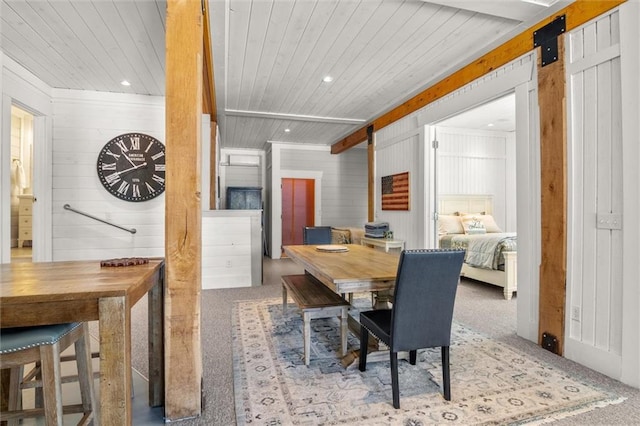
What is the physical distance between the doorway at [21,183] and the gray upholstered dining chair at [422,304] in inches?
285

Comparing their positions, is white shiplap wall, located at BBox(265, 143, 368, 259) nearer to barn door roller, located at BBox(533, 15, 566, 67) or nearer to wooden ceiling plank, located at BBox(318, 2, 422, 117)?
wooden ceiling plank, located at BBox(318, 2, 422, 117)

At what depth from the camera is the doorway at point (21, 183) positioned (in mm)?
5953

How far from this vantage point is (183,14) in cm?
169

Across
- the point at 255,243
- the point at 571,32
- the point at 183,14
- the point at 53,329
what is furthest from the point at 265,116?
the point at 53,329

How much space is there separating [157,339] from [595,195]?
302 centimetres

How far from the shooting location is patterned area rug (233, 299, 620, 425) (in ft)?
5.58

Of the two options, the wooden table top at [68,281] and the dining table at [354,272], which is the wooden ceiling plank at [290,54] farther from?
the wooden table top at [68,281]

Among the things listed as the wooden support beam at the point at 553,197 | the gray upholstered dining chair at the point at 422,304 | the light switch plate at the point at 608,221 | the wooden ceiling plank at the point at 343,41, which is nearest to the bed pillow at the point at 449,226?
the wooden ceiling plank at the point at 343,41

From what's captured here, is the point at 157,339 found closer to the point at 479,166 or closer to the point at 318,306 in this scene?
the point at 318,306

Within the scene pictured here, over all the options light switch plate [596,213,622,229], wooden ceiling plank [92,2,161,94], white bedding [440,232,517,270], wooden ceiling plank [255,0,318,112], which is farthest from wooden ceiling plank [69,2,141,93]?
white bedding [440,232,517,270]

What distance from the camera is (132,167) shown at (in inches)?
169

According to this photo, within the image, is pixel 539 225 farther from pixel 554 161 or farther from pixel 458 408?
pixel 458 408

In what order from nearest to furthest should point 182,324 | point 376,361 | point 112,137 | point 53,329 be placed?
1. point 53,329
2. point 182,324
3. point 376,361
4. point 112,137

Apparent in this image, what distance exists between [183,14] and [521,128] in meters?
2.75
